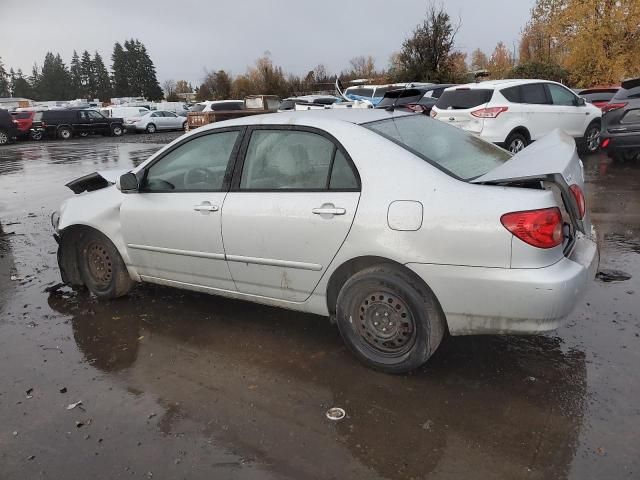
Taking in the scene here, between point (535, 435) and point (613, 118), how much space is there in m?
8.66

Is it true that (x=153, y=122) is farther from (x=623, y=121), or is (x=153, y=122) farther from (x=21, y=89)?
(x=21, y=89)

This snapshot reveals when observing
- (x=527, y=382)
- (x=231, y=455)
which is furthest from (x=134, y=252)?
(x=527, y=382)

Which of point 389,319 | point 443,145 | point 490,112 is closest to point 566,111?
point 490,112

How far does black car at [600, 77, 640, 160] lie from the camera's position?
9.29 meters

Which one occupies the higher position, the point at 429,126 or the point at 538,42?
the point at 538,42

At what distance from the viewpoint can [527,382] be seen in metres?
3.17

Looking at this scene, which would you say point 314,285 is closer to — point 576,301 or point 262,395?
point 262,395

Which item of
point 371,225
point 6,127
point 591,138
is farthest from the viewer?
point 6,127

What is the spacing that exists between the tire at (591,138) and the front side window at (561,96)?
909 mm

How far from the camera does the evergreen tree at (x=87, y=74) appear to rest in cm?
9887

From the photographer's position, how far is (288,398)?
10.3 feet

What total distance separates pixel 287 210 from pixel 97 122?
30.2 metres

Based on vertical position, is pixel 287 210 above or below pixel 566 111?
below

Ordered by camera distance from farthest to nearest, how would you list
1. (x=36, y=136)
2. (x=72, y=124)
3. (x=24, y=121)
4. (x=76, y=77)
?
(x=76, y=77), (x=72, y=124), (x=36, y=136), (x=24, y=121)
